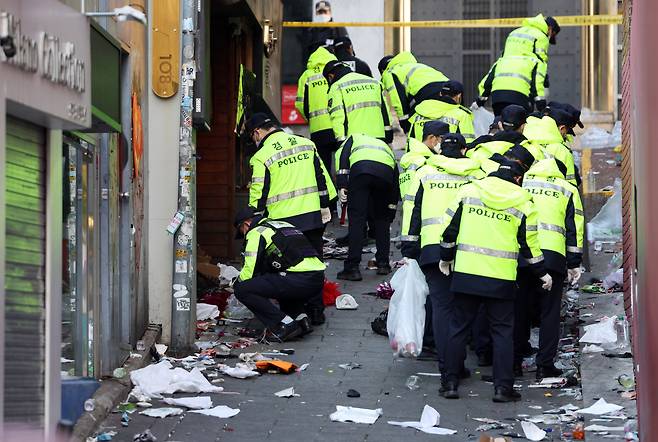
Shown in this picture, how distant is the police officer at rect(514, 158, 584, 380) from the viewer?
10984mm

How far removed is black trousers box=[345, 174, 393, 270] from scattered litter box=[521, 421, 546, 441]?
4.62 meters

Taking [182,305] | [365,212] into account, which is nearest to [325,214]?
[365,212]

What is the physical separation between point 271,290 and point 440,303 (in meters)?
1.86

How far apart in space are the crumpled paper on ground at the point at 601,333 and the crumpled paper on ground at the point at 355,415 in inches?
93.1

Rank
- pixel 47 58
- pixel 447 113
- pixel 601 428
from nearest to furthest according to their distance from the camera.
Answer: pixel 47 58, pixel 601 428, pixel 447 113

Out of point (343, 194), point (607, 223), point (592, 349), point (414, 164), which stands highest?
point (414, 164)

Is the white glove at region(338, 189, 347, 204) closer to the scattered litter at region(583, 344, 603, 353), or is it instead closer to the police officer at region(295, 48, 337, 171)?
the police officer at region(295, 48, 337, 171)

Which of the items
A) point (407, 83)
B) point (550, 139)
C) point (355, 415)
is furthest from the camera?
point (407, 83)

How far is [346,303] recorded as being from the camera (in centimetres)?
1340

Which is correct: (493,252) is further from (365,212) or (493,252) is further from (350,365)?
(365,212)

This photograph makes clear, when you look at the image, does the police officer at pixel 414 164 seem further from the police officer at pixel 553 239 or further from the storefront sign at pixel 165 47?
the storefront sign at pixel 165 47

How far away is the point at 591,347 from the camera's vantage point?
37.2 feet

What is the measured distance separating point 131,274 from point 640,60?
14.4 ft

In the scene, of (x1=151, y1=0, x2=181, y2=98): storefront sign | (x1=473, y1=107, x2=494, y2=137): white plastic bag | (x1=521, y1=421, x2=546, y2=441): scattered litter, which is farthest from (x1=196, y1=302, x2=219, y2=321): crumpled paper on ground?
(x1=473, y1=107, x2=494, y2=137): white plastic bag
